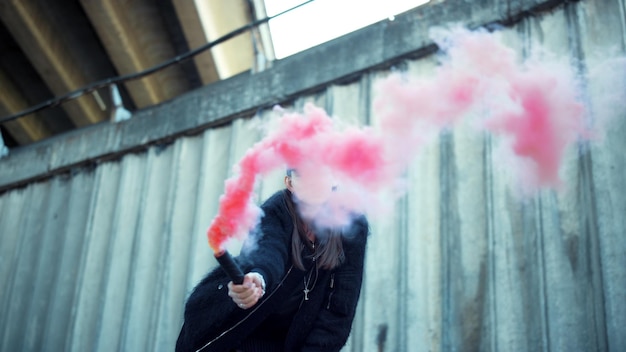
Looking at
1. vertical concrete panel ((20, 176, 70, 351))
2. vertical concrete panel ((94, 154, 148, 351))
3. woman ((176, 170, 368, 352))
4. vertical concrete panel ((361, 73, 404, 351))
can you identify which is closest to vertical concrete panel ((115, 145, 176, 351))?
vertical concrete panel ((94, 154, 148, 351))

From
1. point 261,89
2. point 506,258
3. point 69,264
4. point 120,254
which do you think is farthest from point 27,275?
point 506,258

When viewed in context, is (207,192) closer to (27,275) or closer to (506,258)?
(27,275)

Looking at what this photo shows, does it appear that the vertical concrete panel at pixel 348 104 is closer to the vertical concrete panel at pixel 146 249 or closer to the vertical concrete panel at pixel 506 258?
the vertical concrete panel at pixel 506 258

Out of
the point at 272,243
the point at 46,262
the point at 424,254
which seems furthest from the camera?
the point at 46,262

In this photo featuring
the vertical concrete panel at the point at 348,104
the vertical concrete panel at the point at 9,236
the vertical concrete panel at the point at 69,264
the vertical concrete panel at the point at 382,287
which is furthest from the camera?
the vertical concrete panel at the point at 9,236

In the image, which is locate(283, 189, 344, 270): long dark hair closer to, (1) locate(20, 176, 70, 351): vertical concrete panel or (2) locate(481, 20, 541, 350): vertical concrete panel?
(2) locate(481, 20, 541, 350): vertical concrete panel

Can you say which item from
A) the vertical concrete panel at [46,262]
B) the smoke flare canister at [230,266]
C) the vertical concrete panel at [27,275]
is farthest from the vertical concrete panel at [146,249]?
the smoke flare canister at [230,266]

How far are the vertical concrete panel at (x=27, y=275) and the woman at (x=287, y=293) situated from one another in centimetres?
366

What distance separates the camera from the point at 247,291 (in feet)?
9.98

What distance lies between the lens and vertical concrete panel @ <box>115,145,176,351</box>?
5.72 meters

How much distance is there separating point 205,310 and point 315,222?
0.69 meters

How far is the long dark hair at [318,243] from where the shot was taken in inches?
138

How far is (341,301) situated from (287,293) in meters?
0.29

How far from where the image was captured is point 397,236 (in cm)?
478
